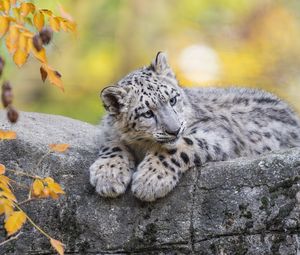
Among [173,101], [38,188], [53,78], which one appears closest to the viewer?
[53,78]

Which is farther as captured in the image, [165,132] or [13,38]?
[165,132]

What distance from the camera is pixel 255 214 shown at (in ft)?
22.2

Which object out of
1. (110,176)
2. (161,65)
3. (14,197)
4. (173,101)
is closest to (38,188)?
(14,197)

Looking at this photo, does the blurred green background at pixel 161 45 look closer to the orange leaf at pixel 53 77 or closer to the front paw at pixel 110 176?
the front paw at pixel 110 176

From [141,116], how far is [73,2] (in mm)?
12091

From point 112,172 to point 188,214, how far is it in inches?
28.2

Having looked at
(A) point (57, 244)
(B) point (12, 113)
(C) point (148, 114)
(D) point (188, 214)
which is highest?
(C) point (148, 114)

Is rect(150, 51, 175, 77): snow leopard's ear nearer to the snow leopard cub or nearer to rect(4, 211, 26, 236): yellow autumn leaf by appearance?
the snow leopard cub

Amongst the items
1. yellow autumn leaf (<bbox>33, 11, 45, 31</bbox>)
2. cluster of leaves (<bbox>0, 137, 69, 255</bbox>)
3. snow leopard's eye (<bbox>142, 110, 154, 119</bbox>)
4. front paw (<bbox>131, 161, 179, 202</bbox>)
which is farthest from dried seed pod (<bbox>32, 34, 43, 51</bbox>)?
snow leopard's eye (<bbox>142, 110, 154, 119</bbox>)

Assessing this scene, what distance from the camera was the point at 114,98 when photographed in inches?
302

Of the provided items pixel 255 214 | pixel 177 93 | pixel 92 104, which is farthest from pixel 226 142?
pixel 92 104

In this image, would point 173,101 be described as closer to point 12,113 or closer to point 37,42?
point 37,42

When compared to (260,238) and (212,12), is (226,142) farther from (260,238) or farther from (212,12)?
(212,12)

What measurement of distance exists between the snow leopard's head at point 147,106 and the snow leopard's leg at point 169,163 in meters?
0.12
